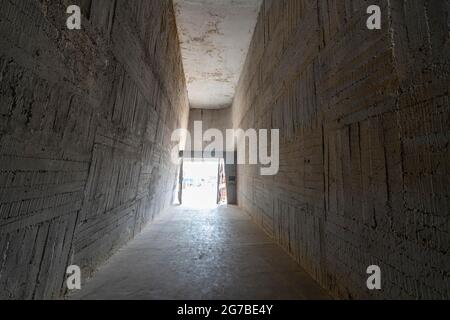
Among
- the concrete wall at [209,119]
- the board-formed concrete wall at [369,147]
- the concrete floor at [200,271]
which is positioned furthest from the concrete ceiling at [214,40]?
the concrete floor at [200,271]

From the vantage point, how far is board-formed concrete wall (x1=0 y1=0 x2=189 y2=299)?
1.27 meters

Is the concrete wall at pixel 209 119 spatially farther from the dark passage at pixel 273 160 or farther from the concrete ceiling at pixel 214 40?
the dark passage at pixel 273 160

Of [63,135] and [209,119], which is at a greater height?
[209,119]

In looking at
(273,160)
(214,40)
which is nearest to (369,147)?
(273,160)

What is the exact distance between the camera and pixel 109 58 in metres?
2.38

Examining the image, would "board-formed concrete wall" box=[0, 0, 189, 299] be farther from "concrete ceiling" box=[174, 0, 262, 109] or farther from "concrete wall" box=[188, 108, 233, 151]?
"concrete wall" box=[188, 108, 233, 151]

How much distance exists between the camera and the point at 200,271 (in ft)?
8.16

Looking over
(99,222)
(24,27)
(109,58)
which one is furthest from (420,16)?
(99,222)

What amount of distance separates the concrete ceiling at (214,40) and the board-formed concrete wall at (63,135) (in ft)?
7.52

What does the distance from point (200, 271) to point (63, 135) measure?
1.91m

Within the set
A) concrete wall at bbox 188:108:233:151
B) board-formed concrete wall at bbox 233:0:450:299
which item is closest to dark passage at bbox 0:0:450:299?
board-formed concrete wall at bbox 233:0:450:299

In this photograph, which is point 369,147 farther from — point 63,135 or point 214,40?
point 214,40
